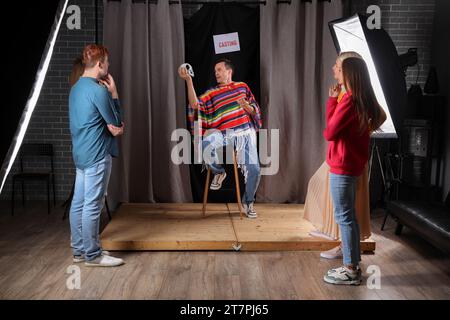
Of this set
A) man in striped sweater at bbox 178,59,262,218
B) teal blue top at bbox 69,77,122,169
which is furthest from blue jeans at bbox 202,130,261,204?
teal blue top at bbox 69,77,122,169

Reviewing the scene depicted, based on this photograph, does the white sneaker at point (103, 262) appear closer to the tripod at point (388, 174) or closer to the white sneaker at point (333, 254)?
the white sneaker at point (333, 254)

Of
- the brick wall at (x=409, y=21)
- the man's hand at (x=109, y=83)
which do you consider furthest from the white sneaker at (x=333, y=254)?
the brick wall at (x=409, y=21)

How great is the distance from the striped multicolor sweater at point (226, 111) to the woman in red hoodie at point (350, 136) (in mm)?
1624

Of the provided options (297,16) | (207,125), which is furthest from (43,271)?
(297,16)

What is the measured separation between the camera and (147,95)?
4.75m

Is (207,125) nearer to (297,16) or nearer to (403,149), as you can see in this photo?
(297,16)

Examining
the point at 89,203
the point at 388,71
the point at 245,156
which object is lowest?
the point at 89,203

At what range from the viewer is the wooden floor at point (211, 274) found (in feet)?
8.62

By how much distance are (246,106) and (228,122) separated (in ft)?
0.76

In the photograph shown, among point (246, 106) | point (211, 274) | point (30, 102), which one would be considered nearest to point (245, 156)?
point (246, 106)

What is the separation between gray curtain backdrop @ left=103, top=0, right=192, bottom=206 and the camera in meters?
4.70

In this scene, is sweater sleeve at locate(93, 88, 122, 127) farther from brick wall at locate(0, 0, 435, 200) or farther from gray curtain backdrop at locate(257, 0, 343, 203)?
brick wall at locate(0, 0, 435, 200)

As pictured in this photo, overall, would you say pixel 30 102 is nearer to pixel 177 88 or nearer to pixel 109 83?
pixel 109 83

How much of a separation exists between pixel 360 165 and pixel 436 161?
2685 mm
